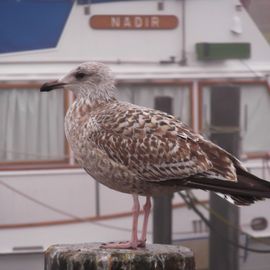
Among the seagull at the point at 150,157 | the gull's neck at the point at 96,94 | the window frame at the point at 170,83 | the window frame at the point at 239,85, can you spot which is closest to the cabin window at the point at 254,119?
the window frame at the point at 239,85

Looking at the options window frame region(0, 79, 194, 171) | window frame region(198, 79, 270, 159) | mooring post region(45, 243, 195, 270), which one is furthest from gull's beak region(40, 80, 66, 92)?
window frame region(198, 79, 270, 159)

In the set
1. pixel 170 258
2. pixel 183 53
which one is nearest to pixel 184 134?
pixel 170 258

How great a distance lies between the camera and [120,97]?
1037 cm

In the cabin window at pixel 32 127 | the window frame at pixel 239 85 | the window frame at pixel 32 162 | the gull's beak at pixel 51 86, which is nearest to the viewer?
the gull's beak at pixel 51 86

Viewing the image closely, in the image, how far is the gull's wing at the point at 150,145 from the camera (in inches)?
160

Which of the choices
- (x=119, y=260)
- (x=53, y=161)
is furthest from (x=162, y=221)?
(x=119, y=260)

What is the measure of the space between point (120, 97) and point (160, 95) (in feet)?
1.28

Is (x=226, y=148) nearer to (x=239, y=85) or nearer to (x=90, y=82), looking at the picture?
(x=239, y=85)

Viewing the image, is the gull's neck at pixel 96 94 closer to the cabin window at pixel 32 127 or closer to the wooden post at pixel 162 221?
the wooden post at pixel 162 221

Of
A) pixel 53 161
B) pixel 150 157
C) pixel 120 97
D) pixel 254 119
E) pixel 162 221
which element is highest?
pixel 120 97

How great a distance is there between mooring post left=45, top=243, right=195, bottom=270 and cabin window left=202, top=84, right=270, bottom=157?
285 inches

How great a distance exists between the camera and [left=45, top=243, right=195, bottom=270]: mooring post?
11.5ft

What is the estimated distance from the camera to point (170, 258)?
353 centimetres

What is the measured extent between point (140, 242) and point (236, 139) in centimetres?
619
